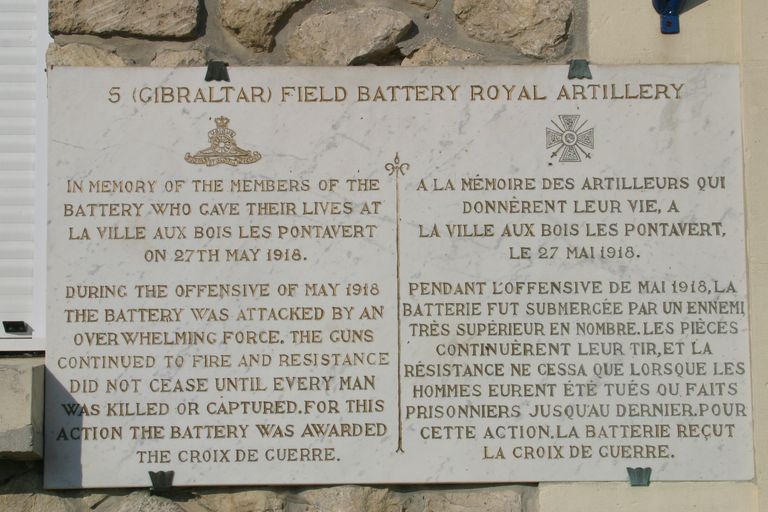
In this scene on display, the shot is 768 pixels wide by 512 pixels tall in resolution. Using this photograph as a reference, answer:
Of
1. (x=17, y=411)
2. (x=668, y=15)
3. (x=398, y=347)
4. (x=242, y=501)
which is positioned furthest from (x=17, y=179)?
(x=668, y=15)

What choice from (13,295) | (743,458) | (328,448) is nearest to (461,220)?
(328,448)

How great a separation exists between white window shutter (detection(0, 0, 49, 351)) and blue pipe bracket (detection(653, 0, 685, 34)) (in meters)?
2.88

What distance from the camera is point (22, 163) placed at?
15.6 ft

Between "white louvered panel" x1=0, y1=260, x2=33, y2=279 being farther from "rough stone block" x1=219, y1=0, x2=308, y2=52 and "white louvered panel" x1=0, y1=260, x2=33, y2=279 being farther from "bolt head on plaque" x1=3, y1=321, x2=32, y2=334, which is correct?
"rough stone block" x1=219, y1=0, x2=308, y2=52

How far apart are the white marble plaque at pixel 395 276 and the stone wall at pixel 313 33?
0.12 meters

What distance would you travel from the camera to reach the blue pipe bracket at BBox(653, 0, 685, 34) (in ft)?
15.0

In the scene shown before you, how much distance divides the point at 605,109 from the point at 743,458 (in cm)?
165

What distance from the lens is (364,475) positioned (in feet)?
14.3

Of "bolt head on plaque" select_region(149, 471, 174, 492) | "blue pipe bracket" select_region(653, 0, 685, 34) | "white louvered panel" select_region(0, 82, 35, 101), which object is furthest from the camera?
"white louvered panel" select_region(0, 82, 35, 101)

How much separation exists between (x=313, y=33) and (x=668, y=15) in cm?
163

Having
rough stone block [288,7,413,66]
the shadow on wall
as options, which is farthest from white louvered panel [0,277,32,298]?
rough stone block [288,7,413,66]

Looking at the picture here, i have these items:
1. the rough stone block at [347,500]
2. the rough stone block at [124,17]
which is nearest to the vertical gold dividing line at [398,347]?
the rough stone block at [347,500]

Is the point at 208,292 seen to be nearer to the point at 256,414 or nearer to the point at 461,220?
the point at 256,414

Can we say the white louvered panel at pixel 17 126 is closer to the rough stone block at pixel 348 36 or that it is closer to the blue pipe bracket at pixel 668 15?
the rough stone block at pixel 348 36
